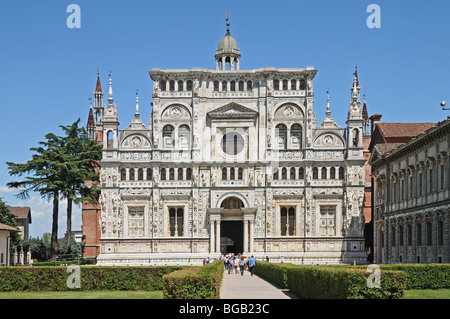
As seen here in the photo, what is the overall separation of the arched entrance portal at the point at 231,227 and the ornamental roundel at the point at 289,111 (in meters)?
11.2

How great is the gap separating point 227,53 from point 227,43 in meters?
1.60

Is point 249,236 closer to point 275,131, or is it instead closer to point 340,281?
point 275,131

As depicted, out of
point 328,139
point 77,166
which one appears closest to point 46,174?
point 77,166

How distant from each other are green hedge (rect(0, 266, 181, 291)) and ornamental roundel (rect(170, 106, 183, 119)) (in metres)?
41.2

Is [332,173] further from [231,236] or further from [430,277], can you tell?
[430,277]

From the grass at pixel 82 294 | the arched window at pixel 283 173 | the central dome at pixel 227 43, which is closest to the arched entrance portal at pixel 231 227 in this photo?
the arched window at pixel 283 173

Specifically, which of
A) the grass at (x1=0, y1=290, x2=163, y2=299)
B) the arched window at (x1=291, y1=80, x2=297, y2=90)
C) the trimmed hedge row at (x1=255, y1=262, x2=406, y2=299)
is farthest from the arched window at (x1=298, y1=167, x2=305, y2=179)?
the grass at (x1=0, y1=290, x2=163, y2=299)

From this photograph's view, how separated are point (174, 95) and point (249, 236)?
59.2 ft

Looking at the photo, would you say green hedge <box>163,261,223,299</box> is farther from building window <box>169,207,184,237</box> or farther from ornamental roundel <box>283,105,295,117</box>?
ornamental roundel <box>283,105,295,117</box>

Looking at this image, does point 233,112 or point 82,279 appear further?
point 233,112

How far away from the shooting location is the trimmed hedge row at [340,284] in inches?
981

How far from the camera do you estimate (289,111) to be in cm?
8006

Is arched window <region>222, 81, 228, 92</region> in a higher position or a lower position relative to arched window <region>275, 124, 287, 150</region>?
higher

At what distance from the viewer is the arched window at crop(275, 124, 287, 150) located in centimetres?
7981
